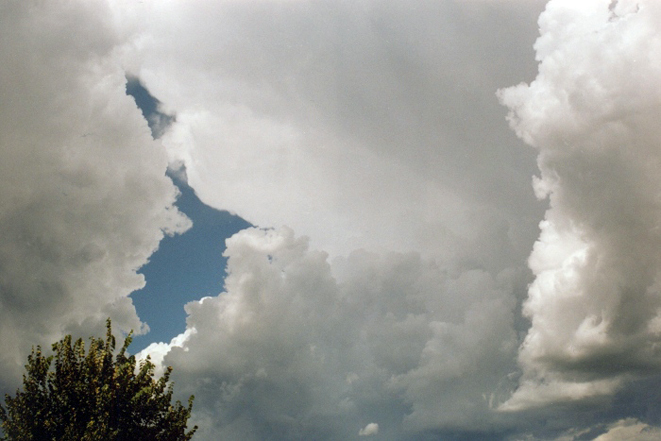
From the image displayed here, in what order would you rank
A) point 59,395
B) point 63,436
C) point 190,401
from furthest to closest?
1. point 190,401
2. point 59,395
3. point 63,436

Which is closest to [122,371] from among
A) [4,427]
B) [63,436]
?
[63,436]

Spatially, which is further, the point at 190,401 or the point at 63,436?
the point at 190,401

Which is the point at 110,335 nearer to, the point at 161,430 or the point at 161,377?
the point at 161,377

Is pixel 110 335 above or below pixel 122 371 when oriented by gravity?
above

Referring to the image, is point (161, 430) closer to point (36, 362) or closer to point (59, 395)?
point (59, 395)

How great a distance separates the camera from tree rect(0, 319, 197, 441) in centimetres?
2073

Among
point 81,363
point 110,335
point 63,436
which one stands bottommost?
point 63,436

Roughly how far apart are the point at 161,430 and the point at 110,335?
20.0ft

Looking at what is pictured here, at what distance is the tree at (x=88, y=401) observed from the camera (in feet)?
68.0

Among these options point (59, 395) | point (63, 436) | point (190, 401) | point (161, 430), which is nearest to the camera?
point (63, 436)

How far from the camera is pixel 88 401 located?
21188 millimetres

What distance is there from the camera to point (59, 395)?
847 inches

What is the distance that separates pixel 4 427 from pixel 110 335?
6054 mm

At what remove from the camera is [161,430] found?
2436 cm
